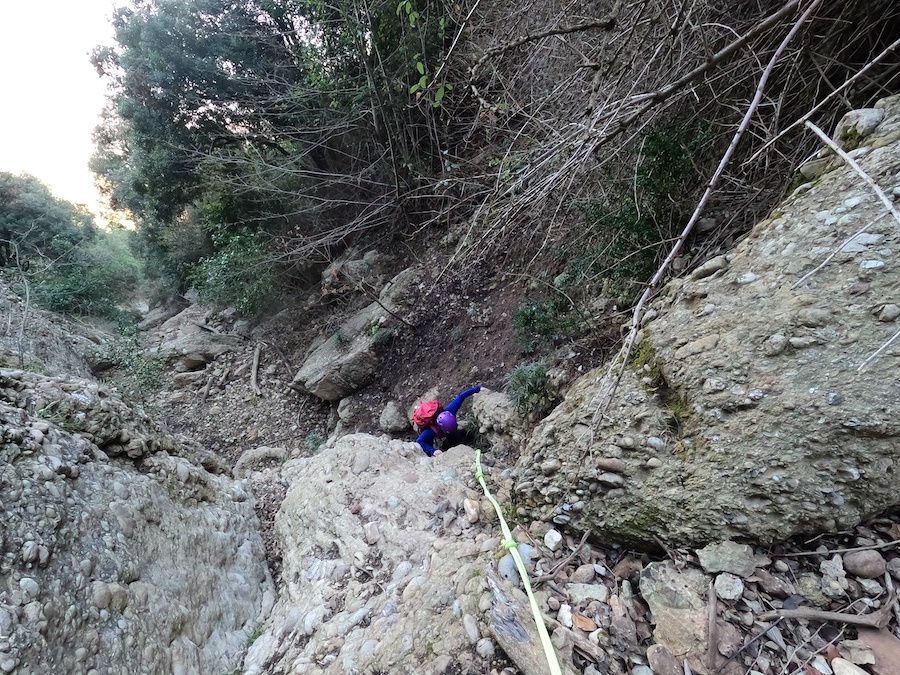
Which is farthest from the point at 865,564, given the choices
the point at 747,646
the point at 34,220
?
the point at 34,220

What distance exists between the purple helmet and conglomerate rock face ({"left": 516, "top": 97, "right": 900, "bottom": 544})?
77.3 inches

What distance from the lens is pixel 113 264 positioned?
35.8ft

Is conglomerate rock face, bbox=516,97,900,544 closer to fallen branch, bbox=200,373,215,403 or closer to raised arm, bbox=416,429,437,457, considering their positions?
raised arm, bbox=416,429,437,457

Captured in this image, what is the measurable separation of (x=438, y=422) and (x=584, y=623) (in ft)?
8.46

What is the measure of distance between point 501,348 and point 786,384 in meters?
2.94

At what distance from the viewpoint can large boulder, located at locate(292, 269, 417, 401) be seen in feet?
17.4

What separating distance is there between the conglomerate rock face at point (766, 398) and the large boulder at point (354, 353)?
3975mm

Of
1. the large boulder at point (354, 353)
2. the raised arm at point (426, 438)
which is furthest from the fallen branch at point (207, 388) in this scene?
the raised arm at point (426, 438)

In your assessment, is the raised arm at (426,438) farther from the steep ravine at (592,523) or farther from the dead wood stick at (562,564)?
the dead wood stick at (562,564)

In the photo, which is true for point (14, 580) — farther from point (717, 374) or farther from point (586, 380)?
point (717, 374)

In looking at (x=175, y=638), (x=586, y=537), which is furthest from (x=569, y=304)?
(x=175, y=638)

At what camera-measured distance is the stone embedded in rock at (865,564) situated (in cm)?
94

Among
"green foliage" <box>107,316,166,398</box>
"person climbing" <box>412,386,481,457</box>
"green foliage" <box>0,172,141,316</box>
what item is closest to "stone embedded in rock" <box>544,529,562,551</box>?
"person climbing" <box>412,386,481,457</box>

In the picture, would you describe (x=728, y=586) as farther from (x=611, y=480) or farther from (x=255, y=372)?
(x=255, y=372)
